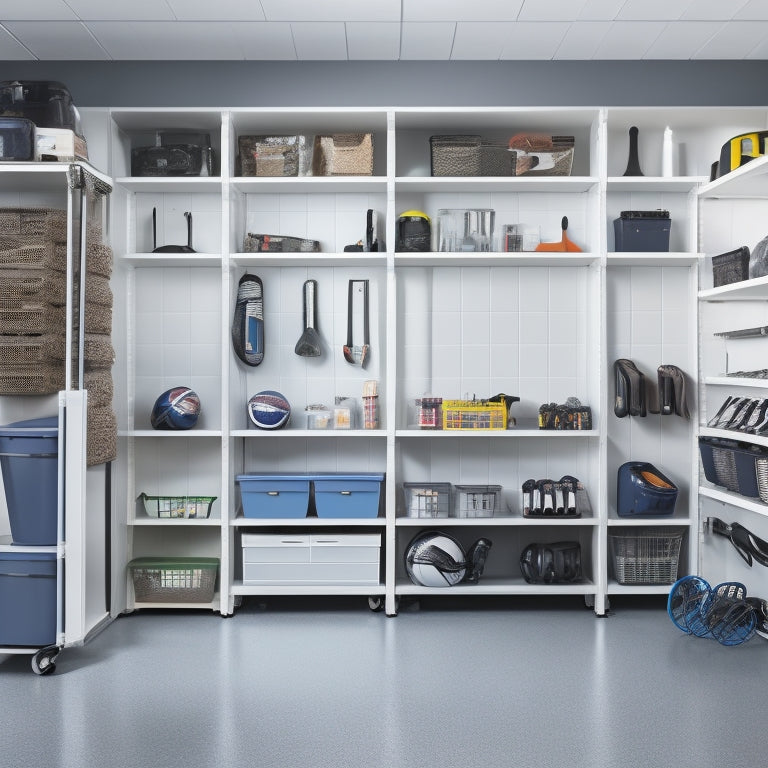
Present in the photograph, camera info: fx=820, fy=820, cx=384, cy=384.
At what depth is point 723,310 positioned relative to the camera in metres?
4.91

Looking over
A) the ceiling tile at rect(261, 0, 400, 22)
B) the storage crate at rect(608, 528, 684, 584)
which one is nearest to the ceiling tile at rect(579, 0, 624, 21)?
the ceiling tile at rect(261, 0, 400, 22)

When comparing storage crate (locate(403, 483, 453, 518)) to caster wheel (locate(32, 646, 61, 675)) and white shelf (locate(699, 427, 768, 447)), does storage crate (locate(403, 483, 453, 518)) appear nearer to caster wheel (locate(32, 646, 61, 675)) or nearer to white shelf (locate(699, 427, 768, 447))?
white shelf (locate(699, 427, 768, 447))

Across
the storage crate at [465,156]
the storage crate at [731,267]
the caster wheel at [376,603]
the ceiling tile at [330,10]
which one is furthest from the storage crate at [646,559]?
the ceiling tile at [330,10]

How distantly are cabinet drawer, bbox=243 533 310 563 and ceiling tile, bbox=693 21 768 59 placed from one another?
145 inches

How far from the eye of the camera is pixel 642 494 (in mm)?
4750

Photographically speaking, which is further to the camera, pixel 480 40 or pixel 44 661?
pixel 480 40

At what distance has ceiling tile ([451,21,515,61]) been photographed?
4471 millimetres

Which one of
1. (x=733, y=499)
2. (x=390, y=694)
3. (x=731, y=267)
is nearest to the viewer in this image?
(x=390, y=694)

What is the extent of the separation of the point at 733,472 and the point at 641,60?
8.27 ft

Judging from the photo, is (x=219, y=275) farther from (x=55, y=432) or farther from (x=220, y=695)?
(x=220, y=695)

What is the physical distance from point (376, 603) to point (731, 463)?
213 centimetres

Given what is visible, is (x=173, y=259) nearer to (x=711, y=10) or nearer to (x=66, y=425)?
(x=66, y=425)

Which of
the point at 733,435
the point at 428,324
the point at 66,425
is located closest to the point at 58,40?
the point at 66,425

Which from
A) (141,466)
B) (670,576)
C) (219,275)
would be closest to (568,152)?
(219,275)
